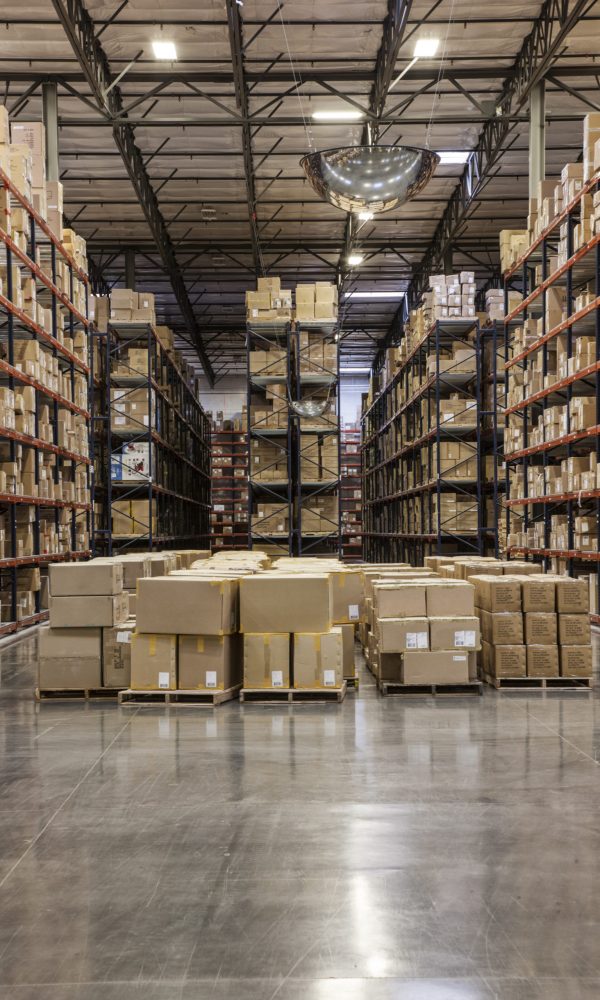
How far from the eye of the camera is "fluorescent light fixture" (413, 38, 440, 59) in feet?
42.3

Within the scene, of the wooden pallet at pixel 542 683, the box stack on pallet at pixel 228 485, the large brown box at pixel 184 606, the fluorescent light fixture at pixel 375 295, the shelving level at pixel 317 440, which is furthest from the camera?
the box stack on pallet at pixel 228 485

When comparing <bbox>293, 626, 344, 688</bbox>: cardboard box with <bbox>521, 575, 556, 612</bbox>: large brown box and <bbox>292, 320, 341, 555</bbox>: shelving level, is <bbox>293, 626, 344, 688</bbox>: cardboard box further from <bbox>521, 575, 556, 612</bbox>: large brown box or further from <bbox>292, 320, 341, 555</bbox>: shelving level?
<bbox>292, 320, 341, 555</bbox>: shelving level

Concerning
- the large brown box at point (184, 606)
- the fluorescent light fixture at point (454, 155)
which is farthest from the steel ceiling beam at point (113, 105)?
the large brown box at point (184, 606)

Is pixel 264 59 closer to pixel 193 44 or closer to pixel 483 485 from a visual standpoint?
pixel 193 44

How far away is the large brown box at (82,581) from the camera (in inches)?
262

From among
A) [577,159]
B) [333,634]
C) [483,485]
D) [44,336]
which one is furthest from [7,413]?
[577,159]

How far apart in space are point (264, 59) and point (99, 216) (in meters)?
7.26

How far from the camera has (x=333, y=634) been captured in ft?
20.9

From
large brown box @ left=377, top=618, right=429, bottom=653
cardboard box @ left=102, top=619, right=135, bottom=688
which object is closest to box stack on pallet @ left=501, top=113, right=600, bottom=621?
large brown box @ left=377, top=618, right=429, bottom=653

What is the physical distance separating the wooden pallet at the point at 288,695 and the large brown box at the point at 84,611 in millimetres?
1158

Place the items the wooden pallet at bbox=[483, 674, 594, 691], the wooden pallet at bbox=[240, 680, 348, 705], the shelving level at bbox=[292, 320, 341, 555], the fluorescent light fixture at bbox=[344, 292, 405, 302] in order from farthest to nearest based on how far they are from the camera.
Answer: the fluorescent light fixture at bbox=[344, 292, 405, 302] < the shelving level at bbox=[292, 320, 341, 555] < the wooden pallet at bbox=[483, 674, 594, 691] < the wooden pallet at bbox=[240, 680, 348, 705]

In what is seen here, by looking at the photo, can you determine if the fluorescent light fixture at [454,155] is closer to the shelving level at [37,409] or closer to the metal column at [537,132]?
the metal column at [537,132]

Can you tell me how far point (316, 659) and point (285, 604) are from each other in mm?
451

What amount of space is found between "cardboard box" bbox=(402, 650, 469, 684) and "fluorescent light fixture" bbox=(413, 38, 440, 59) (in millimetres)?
9612
